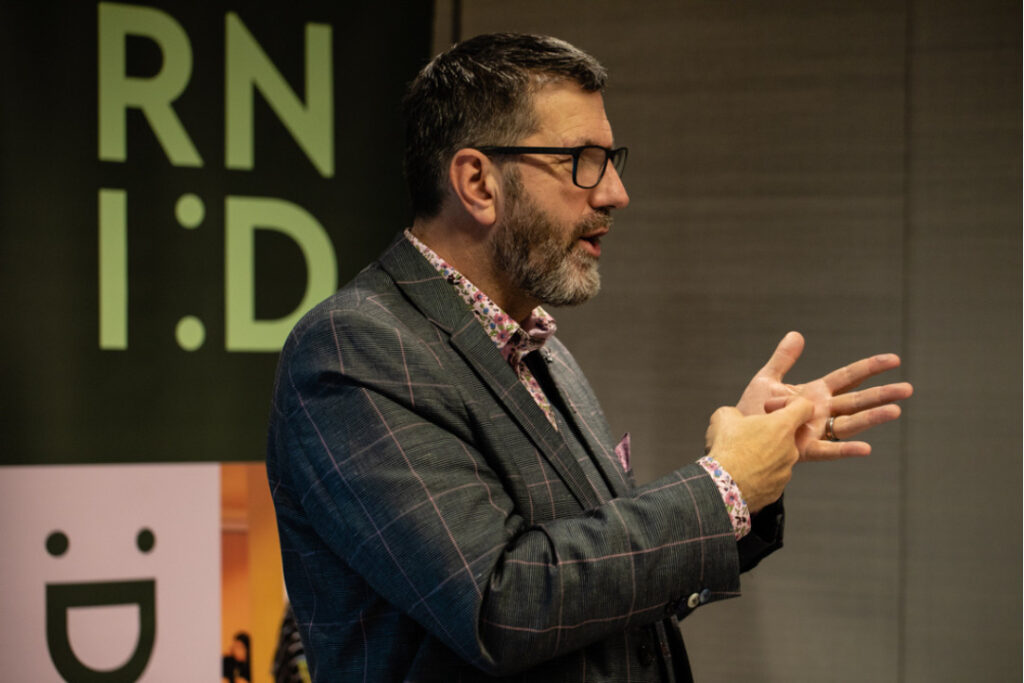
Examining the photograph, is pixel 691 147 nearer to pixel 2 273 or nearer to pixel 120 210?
pixel 120 210

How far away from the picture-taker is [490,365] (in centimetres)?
119

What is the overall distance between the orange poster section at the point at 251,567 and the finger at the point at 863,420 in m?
1.60

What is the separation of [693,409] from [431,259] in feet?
4.57

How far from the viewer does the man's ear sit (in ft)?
4.36

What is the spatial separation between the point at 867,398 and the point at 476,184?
63cm

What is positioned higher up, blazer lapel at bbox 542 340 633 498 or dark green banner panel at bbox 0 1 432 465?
dark green banner panel at bbox 0 1 432 465

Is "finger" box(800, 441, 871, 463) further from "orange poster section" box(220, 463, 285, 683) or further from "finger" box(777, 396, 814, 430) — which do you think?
"orange poster section" box(220, 463, 285, 683)

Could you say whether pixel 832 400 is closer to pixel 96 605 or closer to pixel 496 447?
pixel 496 447

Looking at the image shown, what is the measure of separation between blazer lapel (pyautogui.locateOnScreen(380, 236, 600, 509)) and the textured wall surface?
4.42 feet

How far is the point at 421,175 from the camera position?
55.1 inches

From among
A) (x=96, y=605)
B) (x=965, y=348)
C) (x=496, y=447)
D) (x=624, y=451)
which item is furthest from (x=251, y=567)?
(x=965, y=348)

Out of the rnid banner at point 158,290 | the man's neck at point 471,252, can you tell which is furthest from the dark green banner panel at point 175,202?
the man's neck at point 471,252

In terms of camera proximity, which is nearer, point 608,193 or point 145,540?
point 608,193

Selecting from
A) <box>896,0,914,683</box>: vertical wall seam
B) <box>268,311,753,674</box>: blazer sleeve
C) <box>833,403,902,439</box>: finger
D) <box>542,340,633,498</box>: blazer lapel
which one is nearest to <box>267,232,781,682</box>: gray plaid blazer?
<box>268,311,753,674</box>: blazer sleeve
